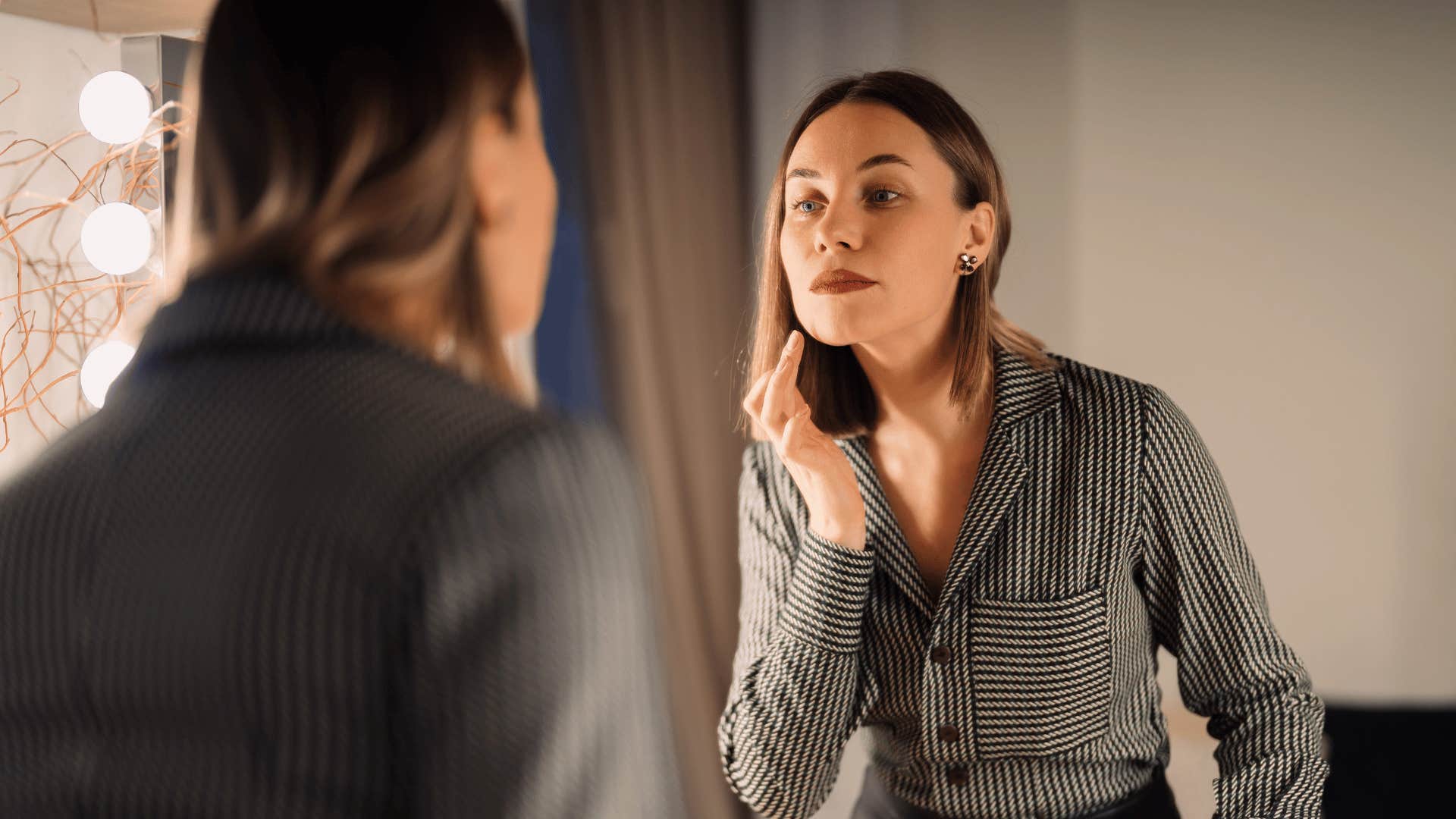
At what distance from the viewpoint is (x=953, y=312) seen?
4.07ft

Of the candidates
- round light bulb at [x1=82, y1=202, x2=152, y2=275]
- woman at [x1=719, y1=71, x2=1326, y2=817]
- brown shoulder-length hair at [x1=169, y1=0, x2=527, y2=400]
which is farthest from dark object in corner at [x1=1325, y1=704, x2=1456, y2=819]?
round light bulb at [x1=82, y1=202, x2=152, y2=275]

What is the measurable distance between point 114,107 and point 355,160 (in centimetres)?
120

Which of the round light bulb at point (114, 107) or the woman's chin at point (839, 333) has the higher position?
the round light bulb at point (114, 107)

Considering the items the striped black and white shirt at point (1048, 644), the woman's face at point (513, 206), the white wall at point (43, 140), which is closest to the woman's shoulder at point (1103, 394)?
the striped black and white shirt at point (1048, 644)

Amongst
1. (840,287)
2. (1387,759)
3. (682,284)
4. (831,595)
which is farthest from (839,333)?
(1387,759)

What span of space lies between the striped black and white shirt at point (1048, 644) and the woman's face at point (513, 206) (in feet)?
2.08

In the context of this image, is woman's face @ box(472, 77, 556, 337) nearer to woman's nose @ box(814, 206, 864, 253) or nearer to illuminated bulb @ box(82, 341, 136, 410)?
woman's nose @ box(814, 206, 864, 253)

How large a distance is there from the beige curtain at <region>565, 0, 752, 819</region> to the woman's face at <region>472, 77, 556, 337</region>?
1.29 metres

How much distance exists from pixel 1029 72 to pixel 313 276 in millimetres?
1870

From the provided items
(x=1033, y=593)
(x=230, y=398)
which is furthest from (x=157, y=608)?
(x=1033, y=593)

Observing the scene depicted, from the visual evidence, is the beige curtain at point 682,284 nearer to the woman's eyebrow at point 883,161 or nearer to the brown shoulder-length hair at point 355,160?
the woman's eyebrow at point 883,161

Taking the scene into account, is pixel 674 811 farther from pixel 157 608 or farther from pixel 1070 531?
pixel 1070 531

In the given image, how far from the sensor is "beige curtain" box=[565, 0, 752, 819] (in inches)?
73.5

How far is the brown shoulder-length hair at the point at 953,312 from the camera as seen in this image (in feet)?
3.85
